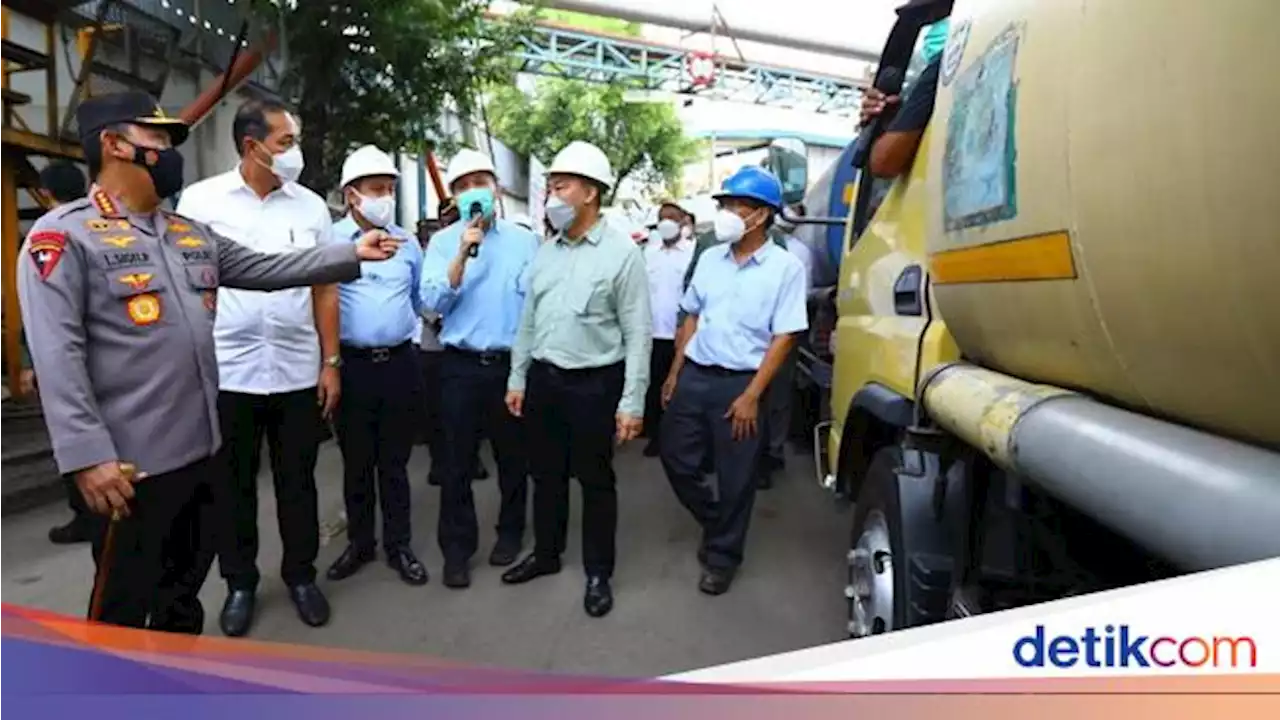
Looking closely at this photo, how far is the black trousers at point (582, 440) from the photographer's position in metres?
3.64

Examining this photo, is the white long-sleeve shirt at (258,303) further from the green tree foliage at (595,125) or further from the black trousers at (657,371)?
the green tree foliage at (595,125)

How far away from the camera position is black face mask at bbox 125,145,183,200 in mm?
2316

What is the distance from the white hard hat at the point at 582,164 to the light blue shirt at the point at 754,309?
2.21 ft

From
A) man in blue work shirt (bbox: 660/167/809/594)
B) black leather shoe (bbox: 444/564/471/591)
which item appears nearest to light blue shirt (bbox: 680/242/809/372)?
man in blue work shirt (bbox: 660/167/809/594)

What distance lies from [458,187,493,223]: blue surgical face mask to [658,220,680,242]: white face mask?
3.31 metres

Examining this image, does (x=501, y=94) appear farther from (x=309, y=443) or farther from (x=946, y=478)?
(x=946, y=478)

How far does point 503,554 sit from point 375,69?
4580 mm

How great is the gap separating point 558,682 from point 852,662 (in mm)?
312

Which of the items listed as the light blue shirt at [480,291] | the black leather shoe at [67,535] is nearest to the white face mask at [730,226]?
the light blue shirt at [480,291]

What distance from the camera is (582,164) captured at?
362 centimetres

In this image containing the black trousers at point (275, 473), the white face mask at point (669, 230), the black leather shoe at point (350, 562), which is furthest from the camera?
the white face mask at point (669, 230)

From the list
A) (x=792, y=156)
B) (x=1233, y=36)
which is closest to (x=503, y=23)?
(x=792, y=156)

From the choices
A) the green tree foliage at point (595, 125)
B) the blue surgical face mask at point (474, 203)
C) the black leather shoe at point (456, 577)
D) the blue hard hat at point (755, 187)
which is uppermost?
the green tree foliage at point (595, 125)

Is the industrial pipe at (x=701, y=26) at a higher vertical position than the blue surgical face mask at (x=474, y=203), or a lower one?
higher
